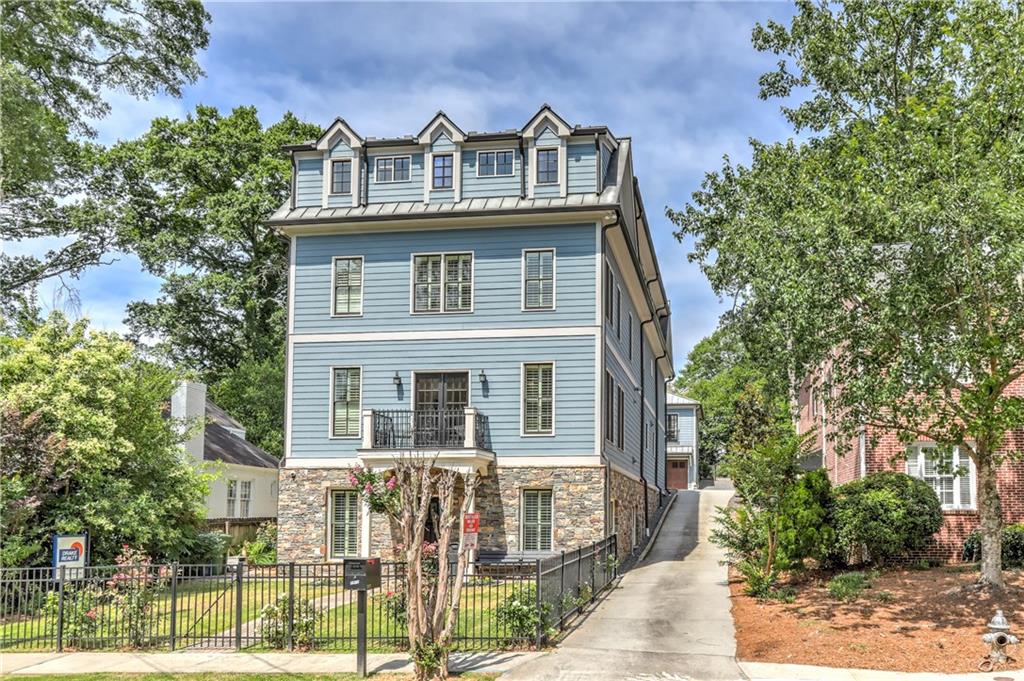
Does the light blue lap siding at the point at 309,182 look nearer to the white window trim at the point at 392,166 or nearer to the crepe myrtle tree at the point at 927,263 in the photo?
the white window trim at the point at 392,166

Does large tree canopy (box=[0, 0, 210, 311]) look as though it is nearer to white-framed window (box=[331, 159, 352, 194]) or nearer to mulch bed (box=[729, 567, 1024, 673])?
white-framed window (box=[331, 159, 352, 194])

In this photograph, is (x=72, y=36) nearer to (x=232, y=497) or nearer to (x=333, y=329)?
(x=333, y=329)

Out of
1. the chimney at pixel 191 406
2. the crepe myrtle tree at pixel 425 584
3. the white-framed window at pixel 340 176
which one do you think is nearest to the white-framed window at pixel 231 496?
the chimney at pixel 191 406

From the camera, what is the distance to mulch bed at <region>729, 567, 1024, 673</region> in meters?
12.3

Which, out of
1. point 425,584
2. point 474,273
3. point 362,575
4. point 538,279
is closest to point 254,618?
point 362,575

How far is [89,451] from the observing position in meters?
18.3

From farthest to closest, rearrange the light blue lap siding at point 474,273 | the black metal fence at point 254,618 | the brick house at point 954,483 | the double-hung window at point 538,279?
the double-hung window at point 538,279
the light blue lap siding at point 474,273
the brick house at point 954,483
the black metal fence at point 254,618

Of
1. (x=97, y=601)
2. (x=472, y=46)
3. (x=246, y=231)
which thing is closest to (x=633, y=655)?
(x=97, y=601)

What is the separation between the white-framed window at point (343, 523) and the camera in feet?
70.3

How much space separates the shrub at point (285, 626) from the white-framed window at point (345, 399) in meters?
8.61

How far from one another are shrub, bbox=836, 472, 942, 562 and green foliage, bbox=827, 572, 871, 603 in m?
1.85

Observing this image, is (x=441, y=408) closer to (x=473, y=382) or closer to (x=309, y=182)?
(x=473, y=382)

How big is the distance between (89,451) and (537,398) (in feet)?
31.6

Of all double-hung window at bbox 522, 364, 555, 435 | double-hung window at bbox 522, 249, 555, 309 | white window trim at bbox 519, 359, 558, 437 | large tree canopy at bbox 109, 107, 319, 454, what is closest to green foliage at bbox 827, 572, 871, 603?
white window trim at bbox 519, 359, 558, 437
